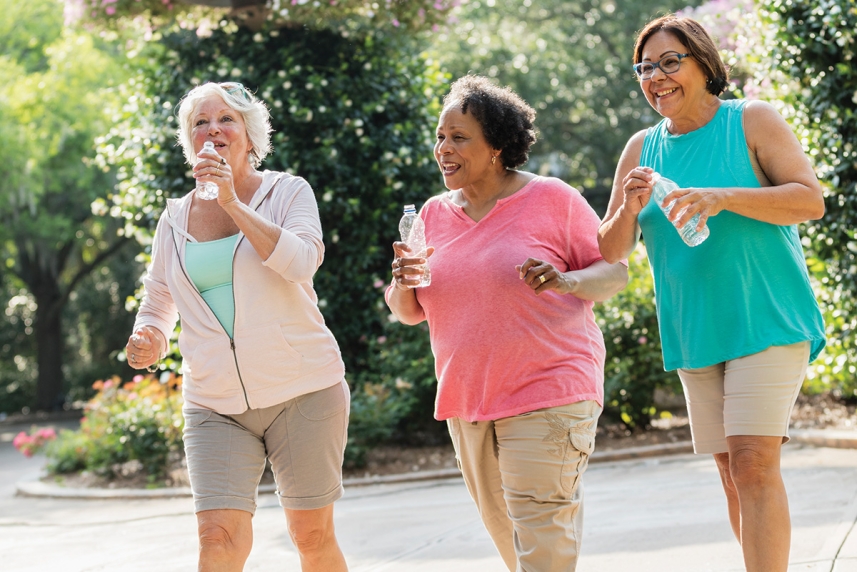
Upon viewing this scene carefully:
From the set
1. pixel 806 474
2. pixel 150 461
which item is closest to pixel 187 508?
pixel 150 461

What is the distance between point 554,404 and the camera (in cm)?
321

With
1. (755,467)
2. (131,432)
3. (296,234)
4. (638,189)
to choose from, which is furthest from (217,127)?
(131,432)

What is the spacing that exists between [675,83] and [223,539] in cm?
213

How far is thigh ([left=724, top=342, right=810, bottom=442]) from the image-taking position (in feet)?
10.2

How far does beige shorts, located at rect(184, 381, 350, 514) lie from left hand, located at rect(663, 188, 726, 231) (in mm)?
1337

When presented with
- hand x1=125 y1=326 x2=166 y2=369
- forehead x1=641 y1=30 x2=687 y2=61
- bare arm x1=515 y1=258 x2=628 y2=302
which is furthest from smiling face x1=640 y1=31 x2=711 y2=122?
hand x1=125 y1=326 x2=166 y2=369

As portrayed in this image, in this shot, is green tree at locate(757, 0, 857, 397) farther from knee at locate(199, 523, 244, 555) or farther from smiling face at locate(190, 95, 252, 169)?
knee at locate(199, 523, 244, 555)

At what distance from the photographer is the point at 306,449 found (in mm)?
3400

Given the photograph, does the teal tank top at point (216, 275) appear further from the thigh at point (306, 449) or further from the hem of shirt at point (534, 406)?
the hem of shirt at point (534, 406)

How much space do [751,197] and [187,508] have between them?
5.90m

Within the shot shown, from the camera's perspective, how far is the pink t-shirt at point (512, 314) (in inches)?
128

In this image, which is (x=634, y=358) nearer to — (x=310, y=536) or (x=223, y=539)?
(x=310, y=536)

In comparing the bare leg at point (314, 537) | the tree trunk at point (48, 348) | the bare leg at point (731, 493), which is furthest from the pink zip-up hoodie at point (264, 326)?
the tree trunk at point (48, 348)

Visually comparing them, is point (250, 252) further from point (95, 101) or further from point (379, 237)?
point (95, 101)
